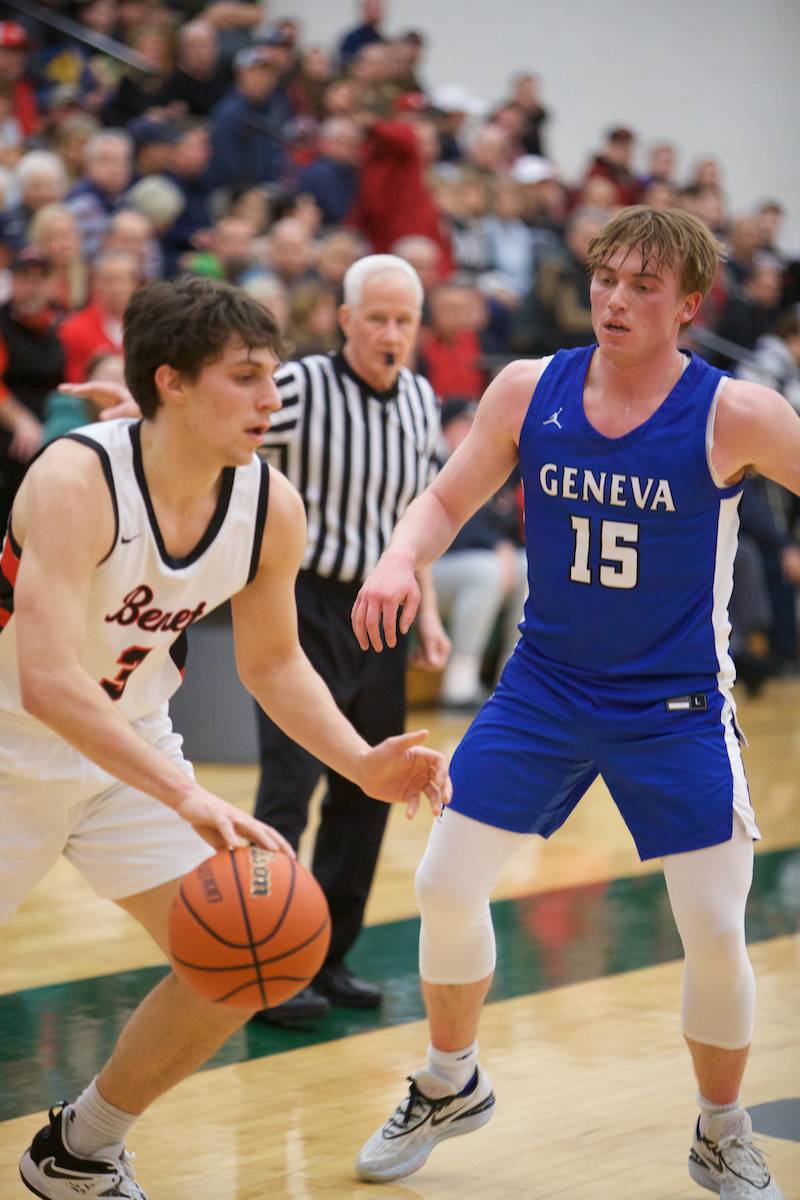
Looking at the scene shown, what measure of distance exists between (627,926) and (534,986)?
2.51ft

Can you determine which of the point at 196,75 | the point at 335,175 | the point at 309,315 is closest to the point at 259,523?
the point at 309,315

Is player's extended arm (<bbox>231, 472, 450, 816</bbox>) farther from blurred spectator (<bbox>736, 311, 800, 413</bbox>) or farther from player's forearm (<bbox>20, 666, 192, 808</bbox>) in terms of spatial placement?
blurred spectator (<bbox>736, 311, 800, 413</bbox>)

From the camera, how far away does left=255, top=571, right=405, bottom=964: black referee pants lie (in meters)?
4.67

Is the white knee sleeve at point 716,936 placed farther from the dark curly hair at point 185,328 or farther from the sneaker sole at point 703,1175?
→ the dark curly hair at point 185,328

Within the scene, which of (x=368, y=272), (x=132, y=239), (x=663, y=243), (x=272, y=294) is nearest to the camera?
(x=663, y=243)

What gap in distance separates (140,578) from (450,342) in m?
6.99

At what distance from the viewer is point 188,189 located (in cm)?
1079

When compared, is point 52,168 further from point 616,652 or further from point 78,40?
point 616,652

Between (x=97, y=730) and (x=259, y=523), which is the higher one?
(x=259, y=523)

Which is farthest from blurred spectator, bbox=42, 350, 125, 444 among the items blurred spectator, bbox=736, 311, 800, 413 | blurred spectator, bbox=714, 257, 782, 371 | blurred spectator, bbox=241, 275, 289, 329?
blurred spectator, bbox=714, 257, 782, 371

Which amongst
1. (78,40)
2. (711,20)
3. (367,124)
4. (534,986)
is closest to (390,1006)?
(534,986)

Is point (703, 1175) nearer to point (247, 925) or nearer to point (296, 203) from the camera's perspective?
point (247, 925)

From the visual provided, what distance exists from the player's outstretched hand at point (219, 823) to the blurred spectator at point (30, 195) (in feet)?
21.8

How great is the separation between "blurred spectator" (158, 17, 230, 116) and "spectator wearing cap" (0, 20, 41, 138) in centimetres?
95
